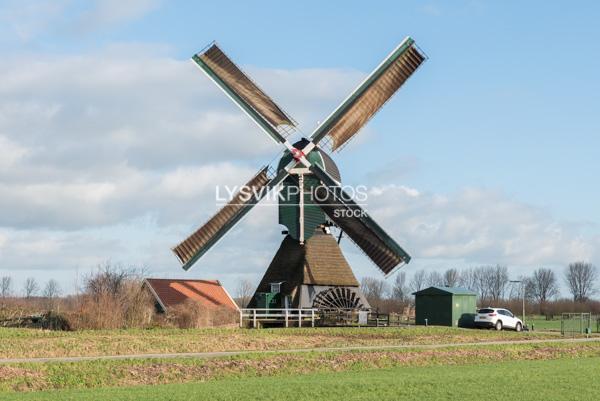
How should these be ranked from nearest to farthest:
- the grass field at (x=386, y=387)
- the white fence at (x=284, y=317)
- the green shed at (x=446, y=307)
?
1. the grass field at (x=386, y=387)
2. the white fence at (x=284, y=317)
3. the green shed at (x=446, y=307)

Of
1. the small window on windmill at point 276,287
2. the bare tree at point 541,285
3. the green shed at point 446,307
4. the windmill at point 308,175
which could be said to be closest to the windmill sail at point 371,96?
the windmill at point 308,175

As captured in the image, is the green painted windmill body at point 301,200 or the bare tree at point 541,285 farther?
the bare tree at point 541,285

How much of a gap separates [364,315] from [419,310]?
272 inches

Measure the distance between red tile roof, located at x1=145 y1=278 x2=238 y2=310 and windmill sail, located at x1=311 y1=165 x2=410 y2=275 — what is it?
7672 millimetres

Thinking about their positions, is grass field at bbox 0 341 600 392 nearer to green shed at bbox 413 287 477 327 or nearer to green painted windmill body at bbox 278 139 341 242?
green painted windmill body at bbox 278 139 341 242

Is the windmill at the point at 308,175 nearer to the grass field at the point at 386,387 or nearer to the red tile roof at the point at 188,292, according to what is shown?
the red tile roof at the point at 188,292

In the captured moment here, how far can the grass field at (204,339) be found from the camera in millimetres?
25812

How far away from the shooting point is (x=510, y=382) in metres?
19.7

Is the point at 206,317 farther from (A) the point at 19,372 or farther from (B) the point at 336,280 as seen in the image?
(A) the point at 19,372

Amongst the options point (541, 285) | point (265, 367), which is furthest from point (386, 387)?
point (541, 285)

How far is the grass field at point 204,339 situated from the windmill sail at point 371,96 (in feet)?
30.6

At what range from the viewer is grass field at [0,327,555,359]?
25.8 metres

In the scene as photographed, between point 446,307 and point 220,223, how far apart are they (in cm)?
1445

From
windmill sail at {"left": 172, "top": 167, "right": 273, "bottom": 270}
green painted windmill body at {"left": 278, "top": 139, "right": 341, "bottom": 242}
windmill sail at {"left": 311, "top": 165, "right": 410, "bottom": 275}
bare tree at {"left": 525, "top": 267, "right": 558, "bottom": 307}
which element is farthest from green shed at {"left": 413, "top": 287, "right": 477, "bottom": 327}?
bare tree at {"left": 525, "top": 267, "right": 558, "bottom": 307}
